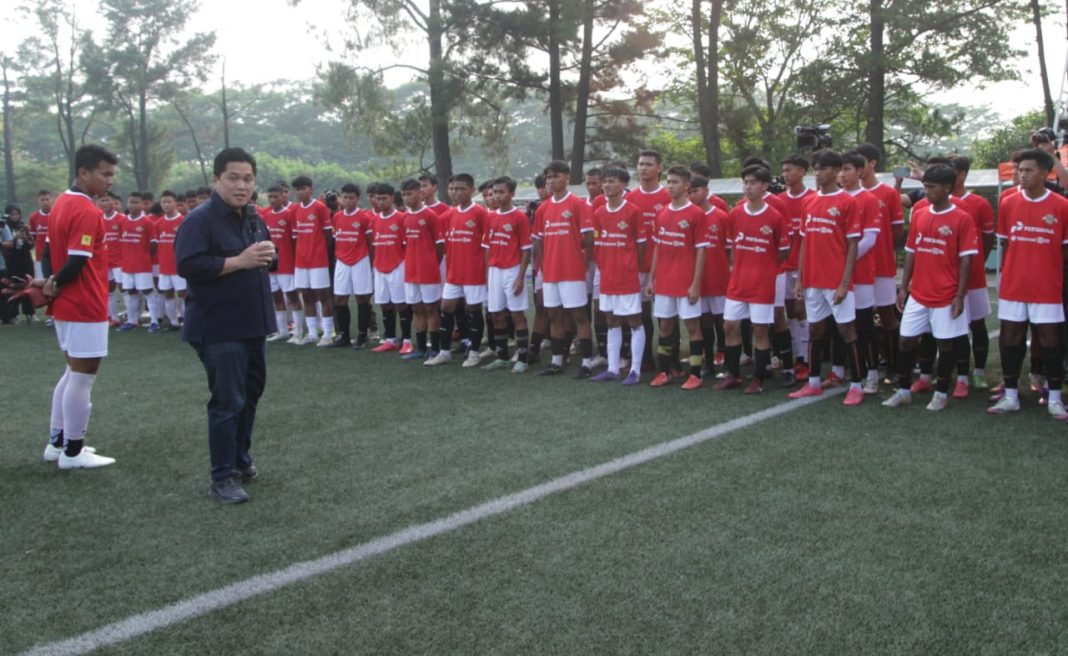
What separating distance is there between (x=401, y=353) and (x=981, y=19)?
19.4 meters

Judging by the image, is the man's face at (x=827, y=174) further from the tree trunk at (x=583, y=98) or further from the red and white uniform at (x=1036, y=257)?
the tree trunk at (x=583, y=98)

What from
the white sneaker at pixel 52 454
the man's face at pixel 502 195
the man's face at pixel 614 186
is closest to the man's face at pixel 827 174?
the man's face at pixel 614 186

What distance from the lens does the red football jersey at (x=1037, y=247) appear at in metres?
5.91

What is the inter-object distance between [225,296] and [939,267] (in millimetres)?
4823

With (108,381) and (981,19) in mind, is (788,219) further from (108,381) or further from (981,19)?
(981,19)

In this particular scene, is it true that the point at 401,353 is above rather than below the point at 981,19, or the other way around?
below

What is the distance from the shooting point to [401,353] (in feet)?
32.5

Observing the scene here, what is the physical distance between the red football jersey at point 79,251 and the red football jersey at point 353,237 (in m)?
5.17

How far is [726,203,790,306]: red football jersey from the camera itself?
277 inches

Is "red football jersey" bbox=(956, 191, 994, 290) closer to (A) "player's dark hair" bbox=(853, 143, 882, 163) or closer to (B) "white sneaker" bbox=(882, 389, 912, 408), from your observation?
(A) "player's dark hair" bbox=(853, 143, 882, 163)

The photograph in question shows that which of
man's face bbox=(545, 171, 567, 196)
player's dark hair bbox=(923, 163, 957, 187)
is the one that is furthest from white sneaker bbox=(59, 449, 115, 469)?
player's dark hair bbox=(923, 163, 957, 187)

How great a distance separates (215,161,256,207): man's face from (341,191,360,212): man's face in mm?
5857

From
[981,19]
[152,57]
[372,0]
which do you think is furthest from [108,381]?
[152,57]

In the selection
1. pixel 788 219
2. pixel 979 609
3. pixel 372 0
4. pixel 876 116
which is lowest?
pixel 979 609
